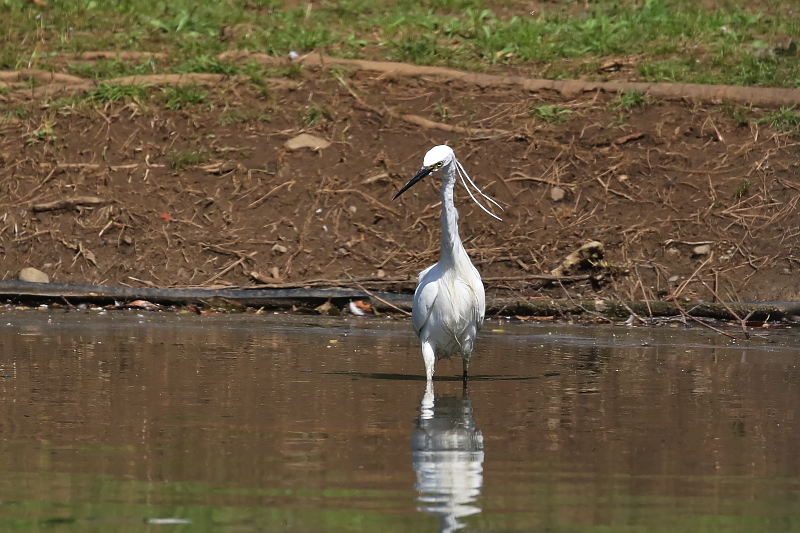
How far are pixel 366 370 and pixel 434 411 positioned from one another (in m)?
1.51

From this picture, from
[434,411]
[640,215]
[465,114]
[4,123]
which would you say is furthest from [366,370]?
[4,123]

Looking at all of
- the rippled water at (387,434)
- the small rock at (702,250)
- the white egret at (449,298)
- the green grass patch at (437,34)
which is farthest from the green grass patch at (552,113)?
the white egret at (449,298)

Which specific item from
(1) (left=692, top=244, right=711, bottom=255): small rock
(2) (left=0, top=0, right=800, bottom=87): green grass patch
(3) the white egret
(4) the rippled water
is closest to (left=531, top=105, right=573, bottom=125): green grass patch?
(2) (left=0, top=0, right=800, bottom=87): green grass patch

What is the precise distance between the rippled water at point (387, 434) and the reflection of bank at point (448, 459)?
0.02 m

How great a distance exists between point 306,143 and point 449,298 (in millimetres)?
6454

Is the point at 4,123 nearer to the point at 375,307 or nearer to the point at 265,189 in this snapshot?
the point at 265,189

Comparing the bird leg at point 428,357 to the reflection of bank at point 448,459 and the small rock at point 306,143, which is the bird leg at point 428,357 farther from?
the small rock at point 306,143

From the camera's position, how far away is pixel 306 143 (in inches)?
554

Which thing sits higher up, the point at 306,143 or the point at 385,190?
the point at 306,143

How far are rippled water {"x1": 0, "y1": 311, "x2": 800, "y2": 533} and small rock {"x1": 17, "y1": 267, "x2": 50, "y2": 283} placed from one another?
91.0 inches

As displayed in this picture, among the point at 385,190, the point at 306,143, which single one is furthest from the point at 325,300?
the point at 306,143

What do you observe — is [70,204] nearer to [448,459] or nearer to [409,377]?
[409,377]

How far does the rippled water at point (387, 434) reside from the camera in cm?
448

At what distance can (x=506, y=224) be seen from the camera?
12930 mm
